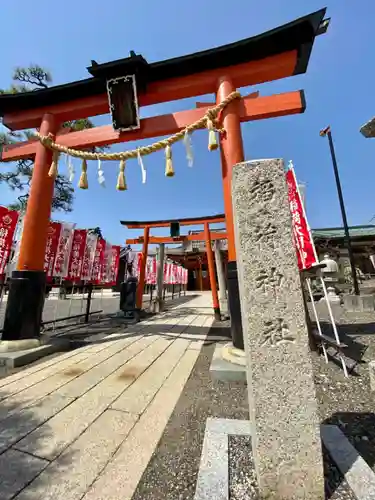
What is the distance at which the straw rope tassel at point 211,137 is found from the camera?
357 cm

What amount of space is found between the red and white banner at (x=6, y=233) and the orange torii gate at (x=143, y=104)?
0.31m

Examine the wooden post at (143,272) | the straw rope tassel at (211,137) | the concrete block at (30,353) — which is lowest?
the concrete block at (30,353)

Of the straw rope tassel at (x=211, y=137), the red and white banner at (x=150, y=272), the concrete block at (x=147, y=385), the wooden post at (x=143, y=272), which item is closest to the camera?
the concrete block at (x=147, y=385)

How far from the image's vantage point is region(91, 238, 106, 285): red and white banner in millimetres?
7355

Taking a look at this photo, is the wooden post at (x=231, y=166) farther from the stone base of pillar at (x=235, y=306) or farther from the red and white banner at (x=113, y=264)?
the red and white banner at (x=113, y=264)

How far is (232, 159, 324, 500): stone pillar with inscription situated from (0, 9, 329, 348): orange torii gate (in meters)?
1.92

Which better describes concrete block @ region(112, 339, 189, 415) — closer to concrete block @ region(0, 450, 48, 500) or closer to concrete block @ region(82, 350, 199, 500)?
concrete block @ region(82, 350, 199, 500)

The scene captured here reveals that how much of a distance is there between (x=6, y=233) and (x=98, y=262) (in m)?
3.32

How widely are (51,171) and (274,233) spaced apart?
14.2ft

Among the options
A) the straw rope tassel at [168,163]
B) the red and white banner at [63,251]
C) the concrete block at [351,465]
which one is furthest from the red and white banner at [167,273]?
the concrete block at [351,465]

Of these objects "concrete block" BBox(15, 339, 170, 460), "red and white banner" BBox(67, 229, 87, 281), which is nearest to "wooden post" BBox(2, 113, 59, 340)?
"red and white banner" BBox(67, 229, 87, 281)

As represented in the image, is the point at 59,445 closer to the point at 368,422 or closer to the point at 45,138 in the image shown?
the point at 368,422

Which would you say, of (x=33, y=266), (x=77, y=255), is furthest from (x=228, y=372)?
(x=77, y=255)

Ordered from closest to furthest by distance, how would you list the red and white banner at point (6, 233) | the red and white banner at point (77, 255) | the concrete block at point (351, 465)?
1. the concrete block at point (351, 465)
2. the red and white banner at point (6, 233)
3. the red and white banner at point (77, 255)
